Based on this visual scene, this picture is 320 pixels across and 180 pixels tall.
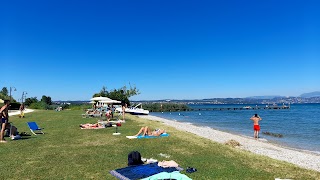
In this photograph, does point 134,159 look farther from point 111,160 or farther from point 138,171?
point 111,160

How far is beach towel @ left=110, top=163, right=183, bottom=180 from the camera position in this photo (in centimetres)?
714

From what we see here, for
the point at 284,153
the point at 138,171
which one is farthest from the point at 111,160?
the point at 284,153

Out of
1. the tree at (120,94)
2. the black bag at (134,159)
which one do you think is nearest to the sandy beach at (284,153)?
the black bag at (134,159)

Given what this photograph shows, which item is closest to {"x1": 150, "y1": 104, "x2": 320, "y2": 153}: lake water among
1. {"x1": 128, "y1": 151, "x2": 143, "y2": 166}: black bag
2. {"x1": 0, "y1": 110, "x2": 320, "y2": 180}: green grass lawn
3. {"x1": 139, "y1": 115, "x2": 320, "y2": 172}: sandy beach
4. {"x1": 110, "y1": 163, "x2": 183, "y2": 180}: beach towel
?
{"x1": 139, "y1": 115, "x2": 320, "y2": 172}: sandy beach

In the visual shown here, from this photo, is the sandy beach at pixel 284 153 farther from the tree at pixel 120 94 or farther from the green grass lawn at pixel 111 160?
the tree at pixel 120 94

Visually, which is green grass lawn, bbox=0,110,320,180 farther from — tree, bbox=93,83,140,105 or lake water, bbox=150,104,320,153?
tree, bbox=93,83,140,105

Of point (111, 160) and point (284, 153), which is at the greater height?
point (111, 160)

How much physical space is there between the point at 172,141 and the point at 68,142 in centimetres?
484

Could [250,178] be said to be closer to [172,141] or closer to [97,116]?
[172,141]

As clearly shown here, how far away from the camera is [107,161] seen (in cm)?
902

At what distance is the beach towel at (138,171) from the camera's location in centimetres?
714

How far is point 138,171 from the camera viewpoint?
24.9ft

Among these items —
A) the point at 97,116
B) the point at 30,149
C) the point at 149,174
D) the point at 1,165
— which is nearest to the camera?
the point at 149,174

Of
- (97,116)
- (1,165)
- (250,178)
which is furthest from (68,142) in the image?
(97,116)
